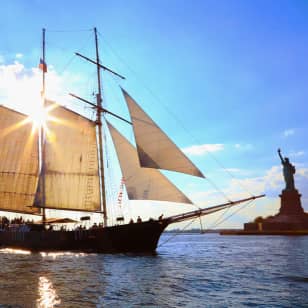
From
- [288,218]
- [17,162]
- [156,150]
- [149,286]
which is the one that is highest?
[17,162]

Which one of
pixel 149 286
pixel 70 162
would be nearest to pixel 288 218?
pixel 70 162

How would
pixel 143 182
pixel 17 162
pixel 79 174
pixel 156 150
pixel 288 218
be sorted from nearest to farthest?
pixel 156 150 → pixel 143 182 → pixel 79 174 → pixel 17 162 → pixel 288 218

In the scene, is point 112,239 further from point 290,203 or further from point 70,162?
point 290,203

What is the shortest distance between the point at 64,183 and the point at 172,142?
566 inches

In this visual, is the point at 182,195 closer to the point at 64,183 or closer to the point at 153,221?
the point at 153,221

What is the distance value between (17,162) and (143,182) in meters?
20.4

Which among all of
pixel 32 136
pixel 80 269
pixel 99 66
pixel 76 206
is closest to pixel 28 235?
pixel 76 206

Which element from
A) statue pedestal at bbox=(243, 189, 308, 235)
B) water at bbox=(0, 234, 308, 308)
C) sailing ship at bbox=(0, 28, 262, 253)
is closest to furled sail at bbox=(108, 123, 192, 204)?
sailing ship at bbox=(0, 28, 262, 253)

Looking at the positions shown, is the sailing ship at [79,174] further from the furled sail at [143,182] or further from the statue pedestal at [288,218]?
the statue pedestal at [288,218]

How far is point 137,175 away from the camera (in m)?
36.2

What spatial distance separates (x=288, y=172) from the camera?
97562mm

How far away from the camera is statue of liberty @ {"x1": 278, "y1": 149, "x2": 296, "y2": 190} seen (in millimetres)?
96312

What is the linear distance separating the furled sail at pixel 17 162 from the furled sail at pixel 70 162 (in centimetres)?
→ 602

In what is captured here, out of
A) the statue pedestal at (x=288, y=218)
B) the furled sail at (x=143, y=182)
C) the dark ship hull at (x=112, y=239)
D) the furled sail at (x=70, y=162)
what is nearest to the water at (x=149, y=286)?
the furled sail at (x=143, y=182)
